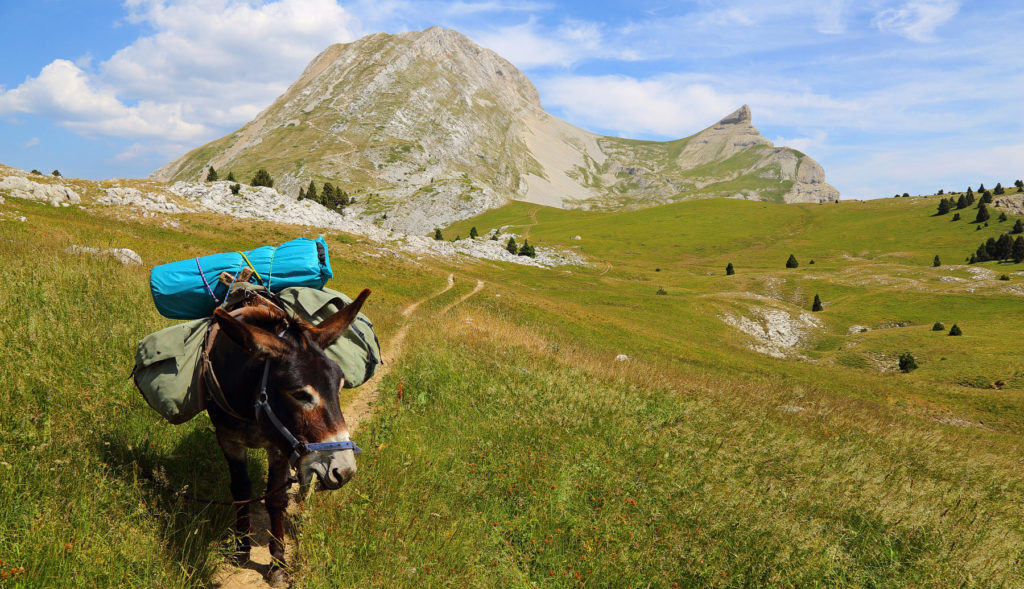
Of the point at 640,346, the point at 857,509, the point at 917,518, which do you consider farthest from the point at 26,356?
the point at 640,346

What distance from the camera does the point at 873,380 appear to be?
33156 millimetres

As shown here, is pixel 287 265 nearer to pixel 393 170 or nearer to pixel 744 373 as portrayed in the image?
pixel 744 373

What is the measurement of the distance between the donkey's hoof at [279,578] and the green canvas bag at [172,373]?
183 cm

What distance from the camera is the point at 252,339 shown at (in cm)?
343

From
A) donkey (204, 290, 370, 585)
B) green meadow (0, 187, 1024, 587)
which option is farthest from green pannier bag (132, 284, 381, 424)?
green meadow (0, 187, 1024, 587)

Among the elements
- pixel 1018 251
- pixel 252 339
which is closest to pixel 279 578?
pixel 252 339

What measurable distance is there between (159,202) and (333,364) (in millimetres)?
54226

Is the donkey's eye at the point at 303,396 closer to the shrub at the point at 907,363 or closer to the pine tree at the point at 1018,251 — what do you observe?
the shrub at the point at 907,363

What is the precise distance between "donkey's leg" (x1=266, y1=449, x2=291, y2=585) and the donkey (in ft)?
0.06

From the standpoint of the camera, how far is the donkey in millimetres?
3359

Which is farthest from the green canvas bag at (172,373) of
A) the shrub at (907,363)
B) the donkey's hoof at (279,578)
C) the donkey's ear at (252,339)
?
the shrub at (907,363)

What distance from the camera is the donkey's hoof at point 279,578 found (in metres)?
4.50

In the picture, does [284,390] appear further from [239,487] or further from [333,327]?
[239,487]

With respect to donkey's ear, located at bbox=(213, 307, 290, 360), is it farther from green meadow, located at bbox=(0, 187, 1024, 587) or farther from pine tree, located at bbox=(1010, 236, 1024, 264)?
pine tree, located at bbox=(1010, 236, 1024, 264)
